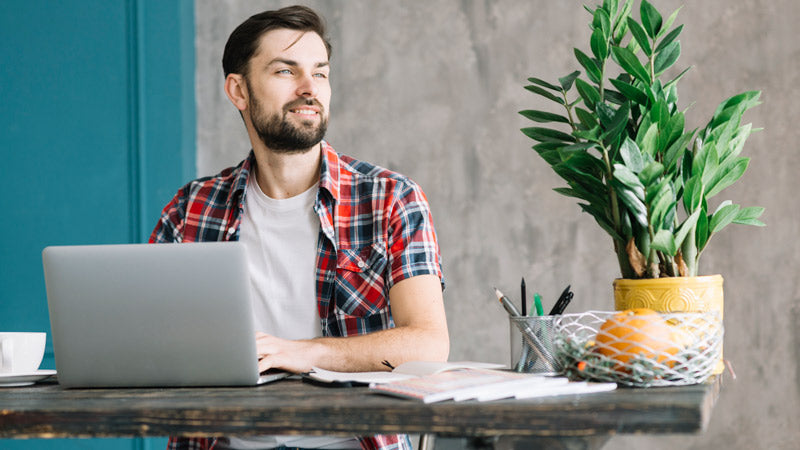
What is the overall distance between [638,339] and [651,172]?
0.97 ft

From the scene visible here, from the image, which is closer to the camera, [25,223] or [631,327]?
[631,327]

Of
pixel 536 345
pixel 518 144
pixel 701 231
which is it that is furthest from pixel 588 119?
pixel 518 144

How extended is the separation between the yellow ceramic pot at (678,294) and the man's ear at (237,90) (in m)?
1.25

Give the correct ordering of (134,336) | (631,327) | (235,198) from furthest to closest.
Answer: (235,198) < (134,336) < (631,327)

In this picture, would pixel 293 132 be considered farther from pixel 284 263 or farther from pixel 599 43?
pixel 599 43

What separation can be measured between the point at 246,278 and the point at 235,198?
2.82ft

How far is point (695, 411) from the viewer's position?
0.73m

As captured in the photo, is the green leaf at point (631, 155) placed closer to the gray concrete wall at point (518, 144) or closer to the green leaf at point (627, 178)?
the green leaf at point (627, 178)

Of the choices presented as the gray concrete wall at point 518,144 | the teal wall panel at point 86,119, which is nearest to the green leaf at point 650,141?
the gray concrete wall at point 518,144

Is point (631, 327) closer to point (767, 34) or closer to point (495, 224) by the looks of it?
point (495, 224)

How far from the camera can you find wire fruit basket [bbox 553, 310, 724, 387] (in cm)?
91

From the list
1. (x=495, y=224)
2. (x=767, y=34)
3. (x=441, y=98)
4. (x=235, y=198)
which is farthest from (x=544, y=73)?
(x=235, y=198)

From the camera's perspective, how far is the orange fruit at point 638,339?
3.01 ft

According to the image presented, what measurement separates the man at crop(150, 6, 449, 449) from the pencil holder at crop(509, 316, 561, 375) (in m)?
0.38
